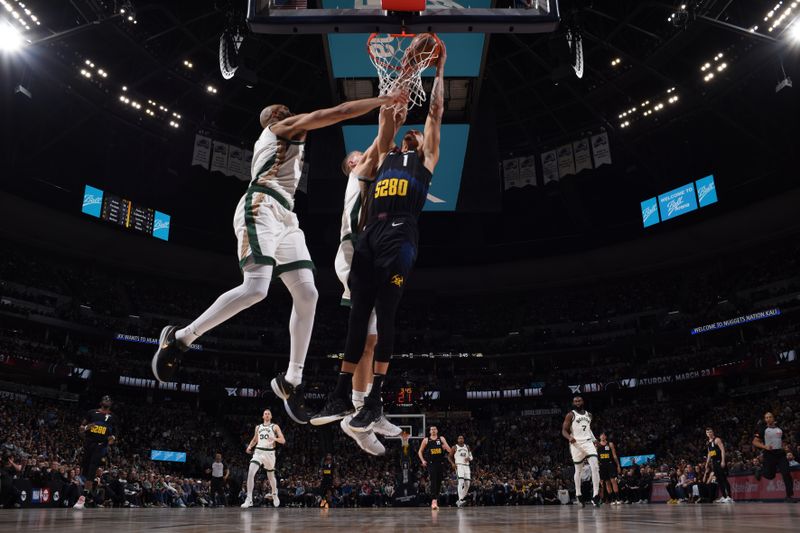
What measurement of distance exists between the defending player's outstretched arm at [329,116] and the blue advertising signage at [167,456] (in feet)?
83.7

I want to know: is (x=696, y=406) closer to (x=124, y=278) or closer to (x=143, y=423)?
(x=143, y=423)

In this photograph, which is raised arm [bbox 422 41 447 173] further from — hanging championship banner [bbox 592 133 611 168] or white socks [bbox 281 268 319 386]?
hanging championship banner [bbox 592 133 611 168]

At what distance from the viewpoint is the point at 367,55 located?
1697cm

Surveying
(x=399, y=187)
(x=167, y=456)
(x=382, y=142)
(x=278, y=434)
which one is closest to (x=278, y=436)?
(x=278, y=434)

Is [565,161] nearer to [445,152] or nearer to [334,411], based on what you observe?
[445,152]

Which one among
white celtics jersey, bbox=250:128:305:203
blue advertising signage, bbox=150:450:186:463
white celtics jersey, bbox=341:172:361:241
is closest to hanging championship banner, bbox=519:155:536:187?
blue advertising signage, bbox=150:450:186:463

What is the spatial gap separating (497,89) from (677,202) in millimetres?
11414

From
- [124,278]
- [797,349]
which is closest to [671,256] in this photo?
[797,349]

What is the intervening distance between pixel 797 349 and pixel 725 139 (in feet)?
34.3

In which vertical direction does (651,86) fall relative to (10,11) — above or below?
above

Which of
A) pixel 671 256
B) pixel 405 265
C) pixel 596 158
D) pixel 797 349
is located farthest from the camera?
pixel 671 256

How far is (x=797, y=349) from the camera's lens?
81.7 feet

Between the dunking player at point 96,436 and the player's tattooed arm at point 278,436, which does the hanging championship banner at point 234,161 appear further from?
the dunking player at point 96,436

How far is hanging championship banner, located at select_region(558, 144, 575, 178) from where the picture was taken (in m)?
28.0
